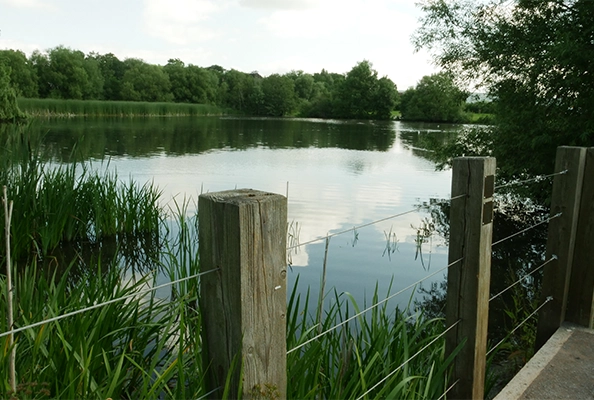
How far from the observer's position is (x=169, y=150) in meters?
21.0

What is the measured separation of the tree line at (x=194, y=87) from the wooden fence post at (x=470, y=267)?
57.5 meters

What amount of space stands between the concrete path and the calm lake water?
2.41 ft

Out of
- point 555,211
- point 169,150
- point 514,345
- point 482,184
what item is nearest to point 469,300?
point 482,184

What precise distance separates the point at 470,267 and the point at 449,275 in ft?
0.35

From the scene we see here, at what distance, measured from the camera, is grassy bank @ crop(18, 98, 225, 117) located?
132 feet

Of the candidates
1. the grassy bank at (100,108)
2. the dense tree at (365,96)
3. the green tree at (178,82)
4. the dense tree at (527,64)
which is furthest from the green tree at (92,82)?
the dense tree at (527,64)

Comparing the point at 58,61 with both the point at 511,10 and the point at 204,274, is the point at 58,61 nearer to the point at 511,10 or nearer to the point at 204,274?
the point at 511,10

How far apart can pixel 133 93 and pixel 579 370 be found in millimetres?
70410

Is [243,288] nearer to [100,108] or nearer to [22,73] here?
[100,108]

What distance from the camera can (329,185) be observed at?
13.5 m

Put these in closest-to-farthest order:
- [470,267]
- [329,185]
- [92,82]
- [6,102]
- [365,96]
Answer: [470,267] → [329,185] → [6,102] → [92,82] → [365,96]

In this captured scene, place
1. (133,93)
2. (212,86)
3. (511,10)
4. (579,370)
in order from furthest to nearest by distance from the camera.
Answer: (212,86) < (133,93) < (511,10) < (579,370)

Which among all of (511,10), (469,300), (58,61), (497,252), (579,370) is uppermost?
(58,61)

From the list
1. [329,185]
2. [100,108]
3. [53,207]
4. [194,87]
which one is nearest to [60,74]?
[100,108]
